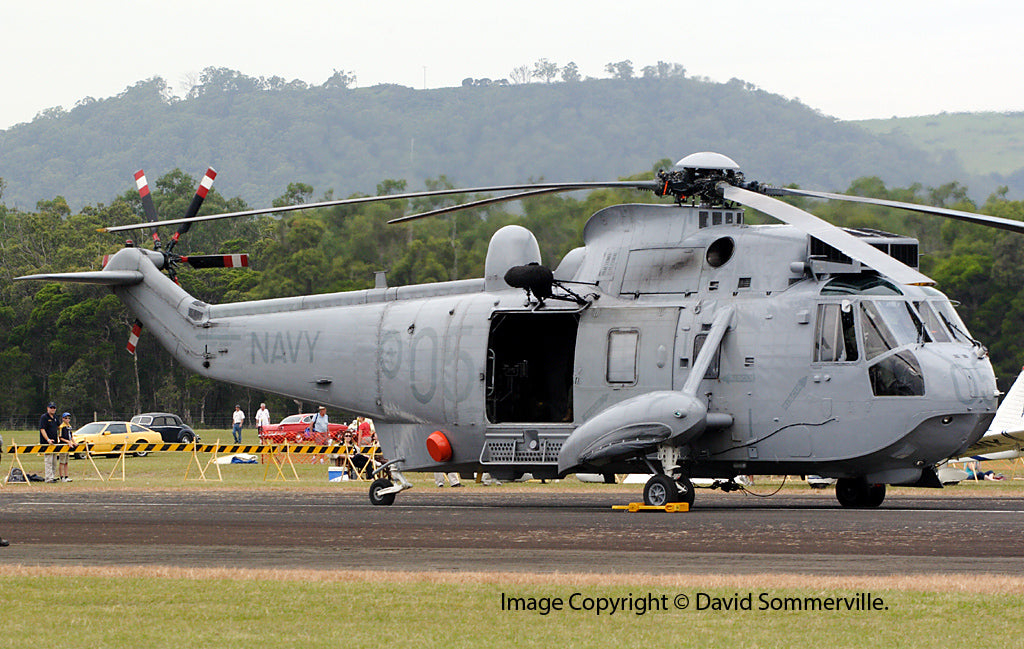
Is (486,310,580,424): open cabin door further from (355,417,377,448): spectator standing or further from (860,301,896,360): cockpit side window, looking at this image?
(355,417,377,448): spectator standing

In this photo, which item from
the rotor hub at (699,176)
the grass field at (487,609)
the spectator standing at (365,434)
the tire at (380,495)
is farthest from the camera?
the spectator standing at (365,434)

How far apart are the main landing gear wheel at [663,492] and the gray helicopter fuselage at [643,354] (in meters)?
0.57

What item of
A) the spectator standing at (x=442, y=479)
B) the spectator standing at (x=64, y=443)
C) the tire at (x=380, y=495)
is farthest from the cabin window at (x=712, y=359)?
the spectator standing at (x=64, y=443)

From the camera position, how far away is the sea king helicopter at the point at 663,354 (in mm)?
20766

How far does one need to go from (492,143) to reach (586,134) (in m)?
30.9

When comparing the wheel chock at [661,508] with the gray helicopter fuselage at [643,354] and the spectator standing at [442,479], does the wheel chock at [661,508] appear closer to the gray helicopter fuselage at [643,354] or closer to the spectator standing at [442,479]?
the gray helicopter fuselage at [643,354]

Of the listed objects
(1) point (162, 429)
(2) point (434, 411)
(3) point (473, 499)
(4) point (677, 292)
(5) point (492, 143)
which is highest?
(5) point (492, 143)

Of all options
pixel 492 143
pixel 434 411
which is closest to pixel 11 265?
pixel 492 143

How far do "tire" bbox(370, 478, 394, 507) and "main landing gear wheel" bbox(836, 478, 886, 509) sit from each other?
8229 mm

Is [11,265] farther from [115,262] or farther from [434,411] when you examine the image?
[434,411]

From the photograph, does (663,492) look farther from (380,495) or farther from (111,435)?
(111,435)

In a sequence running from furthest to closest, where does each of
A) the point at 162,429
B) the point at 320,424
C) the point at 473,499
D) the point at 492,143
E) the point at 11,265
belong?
the point at 492,143
the point at 11,265
the point at 162,429
the point at 320,424
the point at 473,499

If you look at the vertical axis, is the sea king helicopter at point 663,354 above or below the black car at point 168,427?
above

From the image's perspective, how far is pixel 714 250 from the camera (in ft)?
73.8
